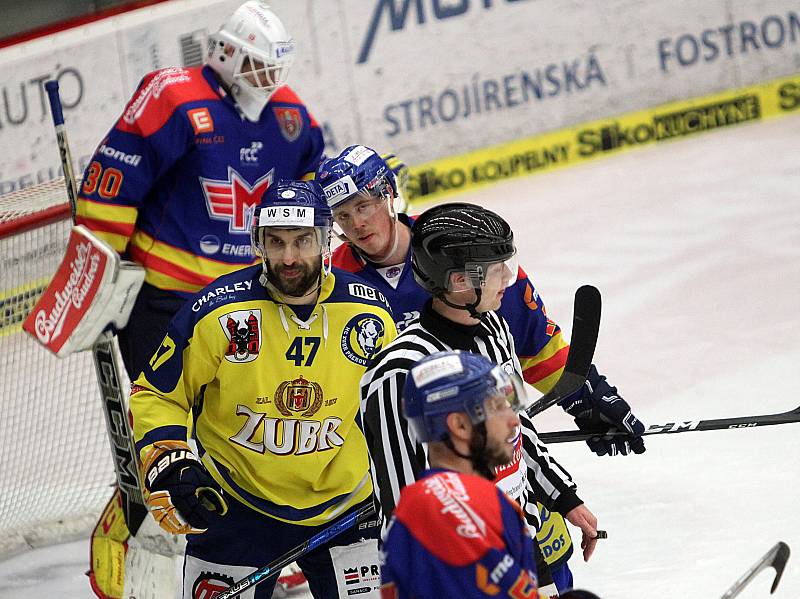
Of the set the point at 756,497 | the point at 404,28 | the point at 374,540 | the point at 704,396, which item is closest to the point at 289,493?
the point at 374,540

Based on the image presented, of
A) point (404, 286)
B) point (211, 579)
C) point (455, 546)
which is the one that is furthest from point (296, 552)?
point (455, 546)

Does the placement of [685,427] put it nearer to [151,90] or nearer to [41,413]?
[151,90]

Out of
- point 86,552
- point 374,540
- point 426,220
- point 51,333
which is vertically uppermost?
point 426,220

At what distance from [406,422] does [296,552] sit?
652 millimetres

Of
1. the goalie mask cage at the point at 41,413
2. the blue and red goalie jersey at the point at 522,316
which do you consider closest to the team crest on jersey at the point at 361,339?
the blue and red goalie jersey at the point at 522,316

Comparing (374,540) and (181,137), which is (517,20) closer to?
(181,137)

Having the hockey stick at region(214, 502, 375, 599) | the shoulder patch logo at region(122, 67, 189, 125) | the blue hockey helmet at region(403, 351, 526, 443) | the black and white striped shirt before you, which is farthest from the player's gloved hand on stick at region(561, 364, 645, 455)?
the shoulder patch logo at region(122, 67, 189, 125)

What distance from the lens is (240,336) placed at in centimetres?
271

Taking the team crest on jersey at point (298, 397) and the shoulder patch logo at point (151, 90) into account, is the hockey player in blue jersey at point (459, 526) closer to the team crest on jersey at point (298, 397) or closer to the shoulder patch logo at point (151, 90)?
the team crest on jersey at point (298, 397)

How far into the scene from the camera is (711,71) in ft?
27.1

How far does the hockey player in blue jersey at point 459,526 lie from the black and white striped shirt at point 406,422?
33cm

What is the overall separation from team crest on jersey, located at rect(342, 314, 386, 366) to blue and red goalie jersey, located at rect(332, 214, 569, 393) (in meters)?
0.15

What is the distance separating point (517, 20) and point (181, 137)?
4586mm

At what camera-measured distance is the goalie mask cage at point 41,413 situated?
4.04 meters
